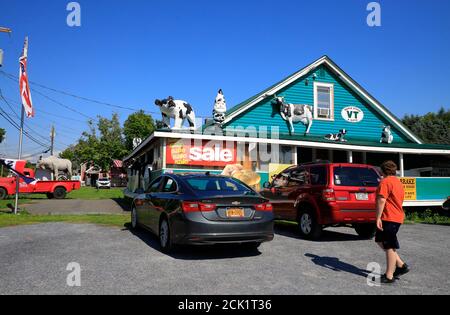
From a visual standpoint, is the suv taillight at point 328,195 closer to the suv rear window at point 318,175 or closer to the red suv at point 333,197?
the red suv at point 333,197

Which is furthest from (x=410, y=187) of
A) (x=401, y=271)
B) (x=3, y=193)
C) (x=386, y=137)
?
(x=3, y=193)

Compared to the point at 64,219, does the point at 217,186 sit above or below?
above

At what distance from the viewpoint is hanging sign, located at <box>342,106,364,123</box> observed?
2061 cm

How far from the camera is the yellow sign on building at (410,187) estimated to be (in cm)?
1600

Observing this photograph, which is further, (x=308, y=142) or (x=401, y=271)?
(x=308, y=142)

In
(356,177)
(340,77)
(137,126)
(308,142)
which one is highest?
(137,126)

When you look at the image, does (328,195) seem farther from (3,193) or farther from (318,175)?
(3,193)

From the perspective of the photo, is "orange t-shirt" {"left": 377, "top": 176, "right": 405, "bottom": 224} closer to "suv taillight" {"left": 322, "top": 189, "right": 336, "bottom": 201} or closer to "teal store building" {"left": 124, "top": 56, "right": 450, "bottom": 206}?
"suv taillight" {"left": 322, "top": 189, "right": 336, "bottom": 201}

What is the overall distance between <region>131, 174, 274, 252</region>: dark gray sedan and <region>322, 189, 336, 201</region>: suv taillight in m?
1.99

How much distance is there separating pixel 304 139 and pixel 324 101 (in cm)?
548

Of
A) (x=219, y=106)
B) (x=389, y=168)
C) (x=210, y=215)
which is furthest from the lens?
(x=219, y=106)

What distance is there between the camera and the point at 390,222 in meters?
5.03
